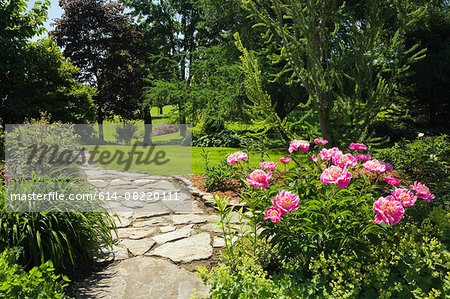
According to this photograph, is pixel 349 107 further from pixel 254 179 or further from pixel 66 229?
pixel 66 229

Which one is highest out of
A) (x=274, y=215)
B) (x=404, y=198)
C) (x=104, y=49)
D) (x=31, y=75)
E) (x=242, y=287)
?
(x=104, y=49)

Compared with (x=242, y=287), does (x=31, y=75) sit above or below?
above

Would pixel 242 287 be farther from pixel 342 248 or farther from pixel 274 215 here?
pixel 342 248

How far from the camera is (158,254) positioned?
349 centimetres

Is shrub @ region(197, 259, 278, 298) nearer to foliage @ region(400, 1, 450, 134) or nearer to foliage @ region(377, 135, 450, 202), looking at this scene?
foliage @ region(377, 135, 450, 202)

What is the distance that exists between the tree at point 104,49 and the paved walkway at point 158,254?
13084 mm

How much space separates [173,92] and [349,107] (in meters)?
10.3

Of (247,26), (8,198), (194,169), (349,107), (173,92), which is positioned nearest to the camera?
(8,198)

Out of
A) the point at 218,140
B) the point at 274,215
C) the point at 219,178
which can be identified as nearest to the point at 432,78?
the point at 218,140

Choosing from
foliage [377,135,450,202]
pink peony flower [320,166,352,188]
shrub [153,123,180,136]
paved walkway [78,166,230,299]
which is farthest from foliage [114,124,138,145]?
pink peony flower [320,166,352,188]

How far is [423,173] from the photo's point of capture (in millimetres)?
6230

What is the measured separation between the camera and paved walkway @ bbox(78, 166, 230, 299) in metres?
2.76

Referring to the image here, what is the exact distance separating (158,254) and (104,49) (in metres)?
16.9

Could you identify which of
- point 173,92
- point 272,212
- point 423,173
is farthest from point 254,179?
point 173,92
